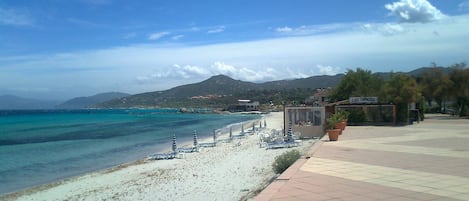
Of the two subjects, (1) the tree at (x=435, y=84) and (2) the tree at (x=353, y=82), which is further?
(2) the tree at (x=353, y=82)

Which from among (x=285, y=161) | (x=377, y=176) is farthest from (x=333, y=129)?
(x=377, y=176)

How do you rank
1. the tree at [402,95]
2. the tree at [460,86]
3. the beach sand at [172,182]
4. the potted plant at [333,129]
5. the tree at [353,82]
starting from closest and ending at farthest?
the beach sand at [172,182] → the potted plant at [333,129] → the tree at [402,95] → the tree at [460,86] → the tree at [353,82]

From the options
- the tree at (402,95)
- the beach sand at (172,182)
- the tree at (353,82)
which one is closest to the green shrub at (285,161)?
the beach sand at (172,182)

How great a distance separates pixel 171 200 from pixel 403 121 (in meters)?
21.0

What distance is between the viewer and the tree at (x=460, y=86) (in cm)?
4028

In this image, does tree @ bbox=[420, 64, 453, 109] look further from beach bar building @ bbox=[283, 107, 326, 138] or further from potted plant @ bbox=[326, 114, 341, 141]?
potted plant @ bbox=[326, 114, 341, 141]

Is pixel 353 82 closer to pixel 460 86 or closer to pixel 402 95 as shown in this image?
pixel 460 86

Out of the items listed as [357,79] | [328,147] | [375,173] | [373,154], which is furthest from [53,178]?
[357,79]

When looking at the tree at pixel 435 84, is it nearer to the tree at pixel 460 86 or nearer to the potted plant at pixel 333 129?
the tree at pixel 460 86

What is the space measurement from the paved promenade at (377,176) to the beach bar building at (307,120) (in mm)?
10676

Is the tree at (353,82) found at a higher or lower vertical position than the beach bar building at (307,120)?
higher

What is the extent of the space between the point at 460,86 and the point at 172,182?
3587cm

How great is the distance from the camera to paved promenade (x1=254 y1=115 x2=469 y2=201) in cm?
678

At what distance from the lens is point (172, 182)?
14.0m
